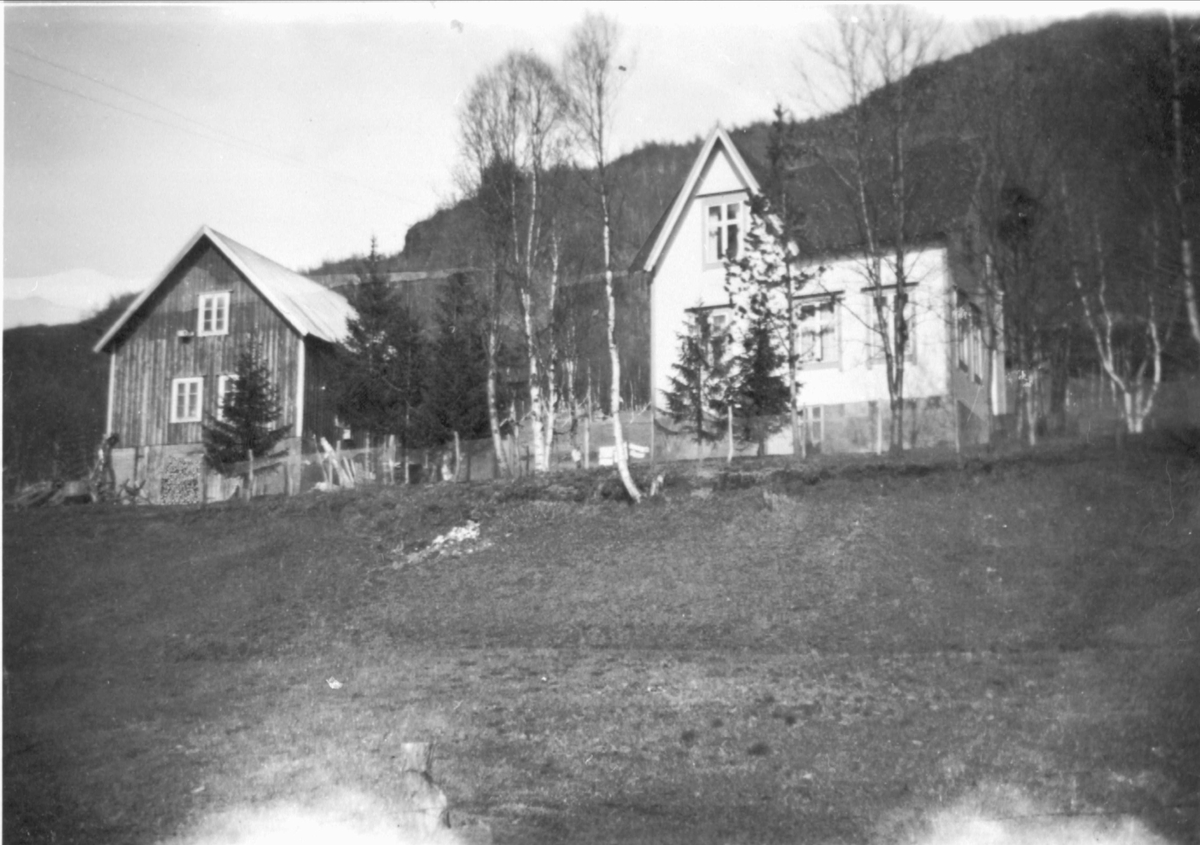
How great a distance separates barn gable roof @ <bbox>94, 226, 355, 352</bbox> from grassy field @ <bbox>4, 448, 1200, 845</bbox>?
29.2ft

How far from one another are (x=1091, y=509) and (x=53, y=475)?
22304mm

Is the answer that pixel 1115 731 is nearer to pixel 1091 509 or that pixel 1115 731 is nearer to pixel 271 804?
pixel 1091 509

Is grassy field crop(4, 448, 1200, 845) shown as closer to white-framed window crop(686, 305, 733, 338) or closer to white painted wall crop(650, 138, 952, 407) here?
→ white painted wall crop(650, 138, 952, 407)

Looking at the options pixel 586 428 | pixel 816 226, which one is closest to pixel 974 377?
pixel 816 226

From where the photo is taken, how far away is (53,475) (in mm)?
24781

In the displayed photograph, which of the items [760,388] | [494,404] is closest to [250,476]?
[494,404]

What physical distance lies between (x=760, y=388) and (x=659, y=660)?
11.1m

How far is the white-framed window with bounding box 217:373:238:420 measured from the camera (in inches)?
1061

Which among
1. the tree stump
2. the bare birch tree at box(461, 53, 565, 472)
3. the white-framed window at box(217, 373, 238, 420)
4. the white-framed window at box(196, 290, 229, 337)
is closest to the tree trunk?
the bare birch tree at box(461, 53, 565, 472)

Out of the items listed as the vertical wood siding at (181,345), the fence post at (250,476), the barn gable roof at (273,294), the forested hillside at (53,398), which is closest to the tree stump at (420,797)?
the forested hillside at (53,398)

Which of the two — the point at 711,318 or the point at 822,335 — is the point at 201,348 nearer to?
the point at 711,318

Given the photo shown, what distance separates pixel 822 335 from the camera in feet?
77.2

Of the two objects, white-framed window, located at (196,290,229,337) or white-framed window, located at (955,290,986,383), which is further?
white-framed window, located at (196,290,229,337)

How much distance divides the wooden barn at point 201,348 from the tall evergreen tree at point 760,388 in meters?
11.4
